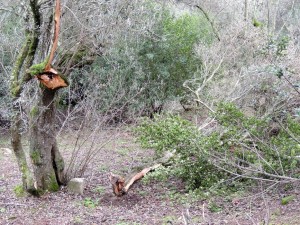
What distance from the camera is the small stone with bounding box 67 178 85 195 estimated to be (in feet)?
24.1

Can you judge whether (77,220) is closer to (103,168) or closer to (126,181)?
(126,181)

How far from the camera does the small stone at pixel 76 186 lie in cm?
733

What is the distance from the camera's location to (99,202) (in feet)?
22.6

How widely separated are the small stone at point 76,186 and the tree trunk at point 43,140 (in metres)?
0.29

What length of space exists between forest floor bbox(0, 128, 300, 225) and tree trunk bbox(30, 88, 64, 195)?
28 centimetres

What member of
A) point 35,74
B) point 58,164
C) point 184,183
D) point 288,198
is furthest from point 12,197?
point 288,198

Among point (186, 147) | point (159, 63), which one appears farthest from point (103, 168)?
point (159, 63)

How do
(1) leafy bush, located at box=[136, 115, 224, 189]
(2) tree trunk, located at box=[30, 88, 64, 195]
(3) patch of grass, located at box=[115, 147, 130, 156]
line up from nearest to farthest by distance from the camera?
(1) leafy bush, located at box=[136, 115, 224, 189] < (2) tree trunk, located at box=[30, 88, 64, 195] < (3) patch of grass, located at box=[115, 147, 130, 156]

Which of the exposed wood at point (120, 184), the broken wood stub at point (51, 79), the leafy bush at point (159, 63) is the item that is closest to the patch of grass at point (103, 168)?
the exposed wood at point (120, 184)

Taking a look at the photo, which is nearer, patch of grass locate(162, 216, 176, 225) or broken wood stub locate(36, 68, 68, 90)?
patch of grass locate(162, 216, 176, 225)

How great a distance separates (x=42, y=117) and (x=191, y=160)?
2.55 metres

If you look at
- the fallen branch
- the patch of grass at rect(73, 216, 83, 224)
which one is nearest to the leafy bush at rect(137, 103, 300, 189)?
the fallen branch

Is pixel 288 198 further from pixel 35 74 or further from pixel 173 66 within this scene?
pixel 173 66

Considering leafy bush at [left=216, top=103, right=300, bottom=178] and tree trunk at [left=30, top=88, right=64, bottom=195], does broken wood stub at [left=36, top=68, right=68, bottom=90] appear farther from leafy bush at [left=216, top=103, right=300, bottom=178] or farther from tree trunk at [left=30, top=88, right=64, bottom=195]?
leafy bush at [left=216, top=103, right=300, bottom=178]
